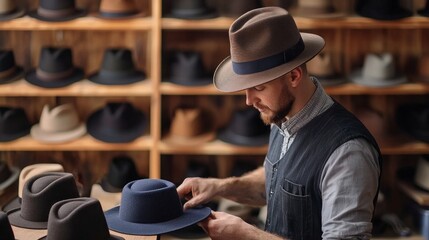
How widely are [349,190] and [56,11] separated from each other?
2.57 meters

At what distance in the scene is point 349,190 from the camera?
2.52 metres

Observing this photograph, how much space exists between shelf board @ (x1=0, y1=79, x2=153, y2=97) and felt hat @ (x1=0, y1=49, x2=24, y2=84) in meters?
0.05

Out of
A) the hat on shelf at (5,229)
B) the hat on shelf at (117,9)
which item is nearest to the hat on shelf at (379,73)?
the hat on shelf at (117,9)

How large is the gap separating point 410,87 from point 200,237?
1521mm

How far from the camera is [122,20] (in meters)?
4.52

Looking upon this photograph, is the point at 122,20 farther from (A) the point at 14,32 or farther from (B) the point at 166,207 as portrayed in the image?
(B) the point at 166,207

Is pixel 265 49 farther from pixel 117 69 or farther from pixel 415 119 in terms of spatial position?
pixel 415 119

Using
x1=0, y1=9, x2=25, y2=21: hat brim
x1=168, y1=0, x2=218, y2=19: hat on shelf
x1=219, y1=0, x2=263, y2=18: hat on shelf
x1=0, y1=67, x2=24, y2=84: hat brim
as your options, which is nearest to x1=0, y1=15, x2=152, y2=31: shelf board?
x1=0, y1=9, x2=25, y2=21: hat brim

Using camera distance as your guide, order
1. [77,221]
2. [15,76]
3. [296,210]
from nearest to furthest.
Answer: [77,221], [296,210], [15,76]

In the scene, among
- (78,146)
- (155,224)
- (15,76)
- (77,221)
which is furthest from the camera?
(15,76)

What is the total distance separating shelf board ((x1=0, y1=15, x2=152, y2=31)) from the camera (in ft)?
14.7

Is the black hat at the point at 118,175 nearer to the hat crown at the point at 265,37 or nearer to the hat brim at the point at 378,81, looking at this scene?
the hat brim at the point at 378,81

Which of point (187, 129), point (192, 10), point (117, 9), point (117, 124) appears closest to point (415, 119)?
point (187, 129)

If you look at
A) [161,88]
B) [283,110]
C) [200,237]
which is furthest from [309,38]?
[200,237]
